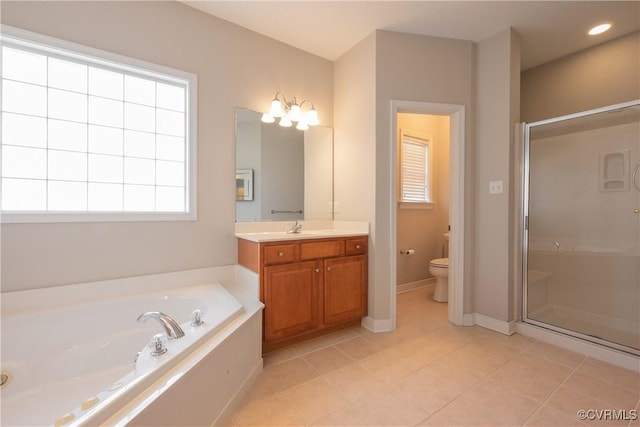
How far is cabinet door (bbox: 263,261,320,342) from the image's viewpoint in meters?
1.95

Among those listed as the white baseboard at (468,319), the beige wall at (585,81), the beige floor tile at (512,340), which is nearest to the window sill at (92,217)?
the white baseboard at (468,319)

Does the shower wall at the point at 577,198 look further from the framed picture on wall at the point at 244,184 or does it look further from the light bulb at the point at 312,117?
the framed picture on wall at the point at 244,184

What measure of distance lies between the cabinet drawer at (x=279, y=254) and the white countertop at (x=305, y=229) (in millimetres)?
91

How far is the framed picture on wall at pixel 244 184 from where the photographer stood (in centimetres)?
238

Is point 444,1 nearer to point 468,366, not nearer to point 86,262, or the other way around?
point 468,366

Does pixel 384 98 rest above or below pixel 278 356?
above

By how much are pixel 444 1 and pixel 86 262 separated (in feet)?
10.2

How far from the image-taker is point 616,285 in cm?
228

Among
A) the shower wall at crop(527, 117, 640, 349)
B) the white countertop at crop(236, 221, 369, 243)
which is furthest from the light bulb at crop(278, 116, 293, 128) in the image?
the shower wall at crop(527, 117, 640, 349)

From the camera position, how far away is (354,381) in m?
1.69

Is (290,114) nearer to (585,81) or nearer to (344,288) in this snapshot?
(344,288)

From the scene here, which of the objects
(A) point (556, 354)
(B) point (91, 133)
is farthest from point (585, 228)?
(B) point (91, 133)

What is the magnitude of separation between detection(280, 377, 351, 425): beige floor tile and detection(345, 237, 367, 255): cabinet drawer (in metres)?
1.00

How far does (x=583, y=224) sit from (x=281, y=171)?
2724mm
